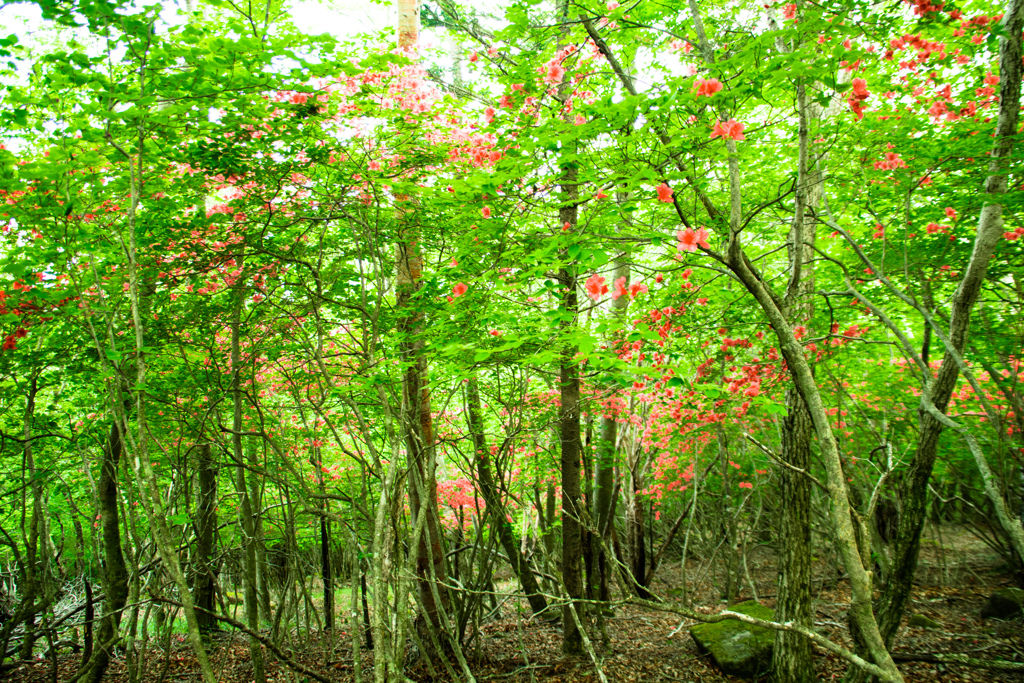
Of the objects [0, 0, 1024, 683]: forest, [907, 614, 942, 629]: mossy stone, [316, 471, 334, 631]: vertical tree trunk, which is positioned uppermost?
[0, 0, 1024, 683]: forest

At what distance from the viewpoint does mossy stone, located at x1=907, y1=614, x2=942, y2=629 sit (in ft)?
22.1

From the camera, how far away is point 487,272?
3705 millimetres

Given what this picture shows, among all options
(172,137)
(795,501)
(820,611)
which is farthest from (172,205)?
(820,611)

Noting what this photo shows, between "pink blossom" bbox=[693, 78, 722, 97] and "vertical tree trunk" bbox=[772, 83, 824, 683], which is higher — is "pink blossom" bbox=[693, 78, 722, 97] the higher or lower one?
the higher one

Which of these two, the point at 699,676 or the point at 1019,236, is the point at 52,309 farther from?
the point at 1019,236

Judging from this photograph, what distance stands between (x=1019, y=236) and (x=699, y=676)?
489cm

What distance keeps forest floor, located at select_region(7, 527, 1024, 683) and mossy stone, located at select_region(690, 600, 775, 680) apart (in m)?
0.13

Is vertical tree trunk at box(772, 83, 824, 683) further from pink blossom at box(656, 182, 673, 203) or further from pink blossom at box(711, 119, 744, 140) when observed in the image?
pink blossom at box(656, 182, 673, 203)

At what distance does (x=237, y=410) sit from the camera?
444 cm

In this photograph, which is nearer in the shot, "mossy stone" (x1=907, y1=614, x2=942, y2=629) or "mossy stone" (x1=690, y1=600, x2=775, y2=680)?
"mossy stone" (x1=690, y1=600, x2=775, y2=680)

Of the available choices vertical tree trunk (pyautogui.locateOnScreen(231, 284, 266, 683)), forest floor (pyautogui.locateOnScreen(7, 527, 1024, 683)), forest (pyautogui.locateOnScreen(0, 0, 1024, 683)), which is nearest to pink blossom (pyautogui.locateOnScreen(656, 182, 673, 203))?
forest (pyautogui.locateOnScreen(0, 0, 1024, 683))

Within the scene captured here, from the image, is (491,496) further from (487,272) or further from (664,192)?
(664,192)

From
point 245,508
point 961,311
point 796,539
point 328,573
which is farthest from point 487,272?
point 328,573

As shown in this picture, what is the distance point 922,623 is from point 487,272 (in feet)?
23.8
